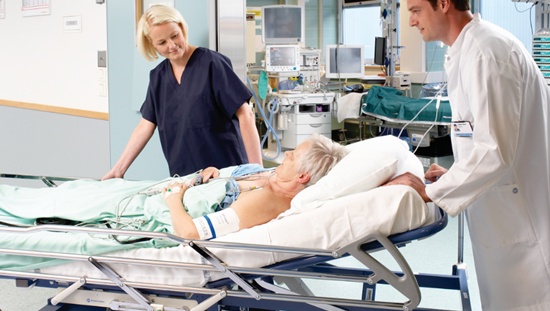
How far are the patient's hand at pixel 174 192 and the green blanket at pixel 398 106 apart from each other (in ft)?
9.54

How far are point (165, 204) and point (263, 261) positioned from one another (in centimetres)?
63

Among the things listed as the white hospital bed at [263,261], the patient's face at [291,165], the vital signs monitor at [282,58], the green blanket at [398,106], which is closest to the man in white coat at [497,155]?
the white hospital bed at [263,261]

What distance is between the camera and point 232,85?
236 centimetres

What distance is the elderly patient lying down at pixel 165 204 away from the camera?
1608mm

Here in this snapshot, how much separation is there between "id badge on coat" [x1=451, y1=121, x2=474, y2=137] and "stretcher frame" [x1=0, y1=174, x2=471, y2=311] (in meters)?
0.25

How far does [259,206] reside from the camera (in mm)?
1721

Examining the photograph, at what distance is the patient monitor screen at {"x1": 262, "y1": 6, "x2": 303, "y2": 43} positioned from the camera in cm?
543

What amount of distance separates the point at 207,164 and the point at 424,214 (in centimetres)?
133

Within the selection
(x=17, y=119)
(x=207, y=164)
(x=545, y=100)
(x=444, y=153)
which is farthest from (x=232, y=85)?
(x=444, y=153)

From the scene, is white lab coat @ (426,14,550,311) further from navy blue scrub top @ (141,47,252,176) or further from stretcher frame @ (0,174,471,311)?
navy blue scrub top @ (141,47,252,176)

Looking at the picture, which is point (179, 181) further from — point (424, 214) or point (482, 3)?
point (482, 3)

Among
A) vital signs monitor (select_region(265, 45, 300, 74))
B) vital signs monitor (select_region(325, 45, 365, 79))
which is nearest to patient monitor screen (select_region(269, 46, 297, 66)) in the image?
vital signs monitor (select_region(265, 45, 300, 74))

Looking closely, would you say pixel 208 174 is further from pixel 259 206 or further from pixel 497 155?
pixel 497 155

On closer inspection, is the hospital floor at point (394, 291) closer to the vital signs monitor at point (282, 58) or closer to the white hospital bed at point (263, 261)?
the white hospital bed at point (263, 261)
